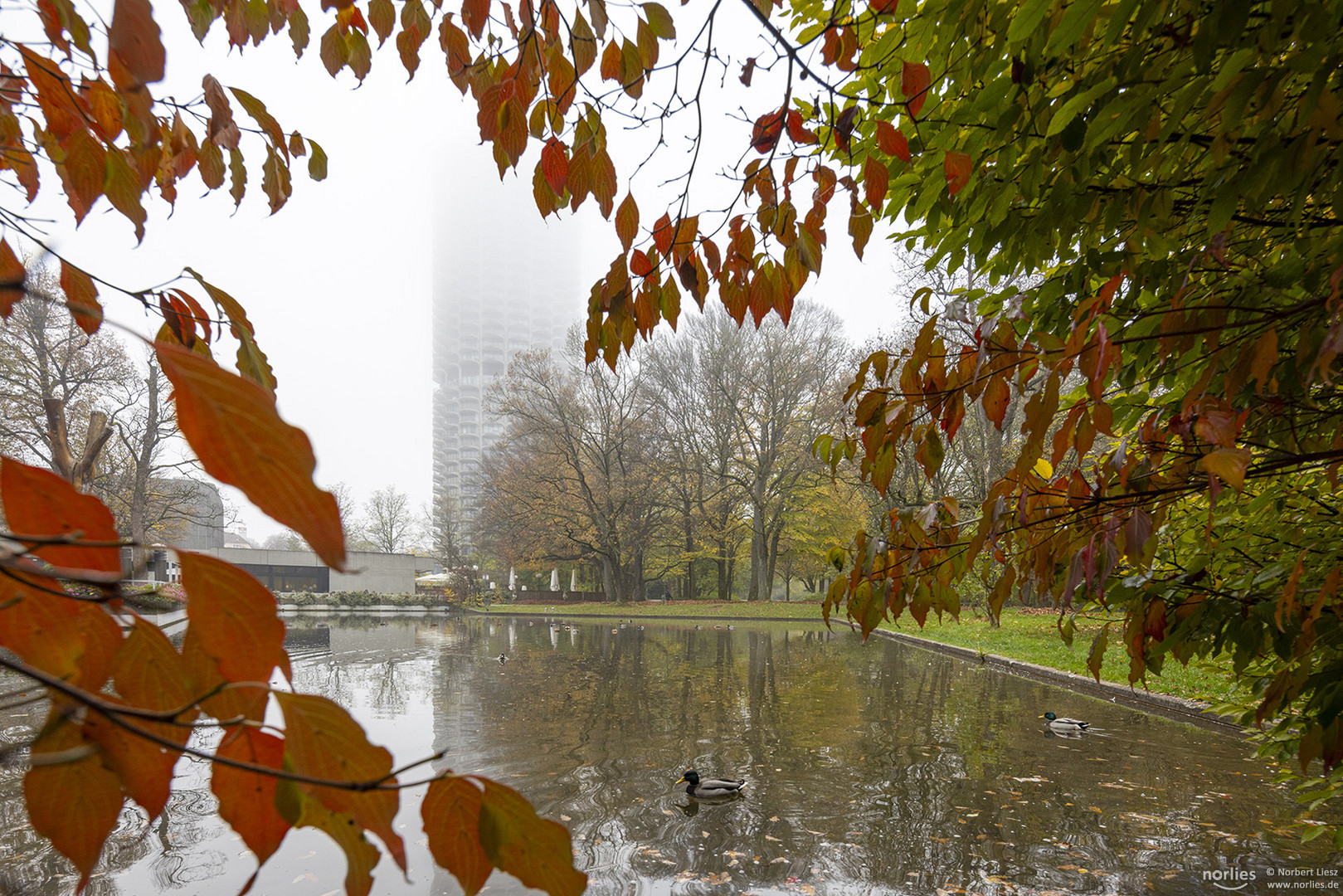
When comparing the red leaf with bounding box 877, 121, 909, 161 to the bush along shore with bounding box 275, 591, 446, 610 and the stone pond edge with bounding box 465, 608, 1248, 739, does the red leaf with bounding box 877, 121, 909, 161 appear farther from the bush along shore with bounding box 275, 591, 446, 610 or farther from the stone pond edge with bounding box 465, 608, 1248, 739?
the bush along shore with bounding box 275, 591, 446, 610

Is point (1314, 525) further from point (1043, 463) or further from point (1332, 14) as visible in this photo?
point (1332, 14)

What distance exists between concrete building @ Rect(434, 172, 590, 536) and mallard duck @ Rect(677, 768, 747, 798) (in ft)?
285

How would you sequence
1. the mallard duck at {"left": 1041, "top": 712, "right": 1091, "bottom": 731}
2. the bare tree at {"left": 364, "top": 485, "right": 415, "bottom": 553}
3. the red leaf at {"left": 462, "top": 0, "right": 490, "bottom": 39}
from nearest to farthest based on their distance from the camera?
1. the red leaf at {"left": 462, "top": 0, "right": 490, "bottom": 39}
2. the mallard duck at {"left": 1041, "top": 712, "right": 1091, "bottom": 731}
3. the bare tree at {"left": 364, "top": 485, "right": 415, "bottom": 553}

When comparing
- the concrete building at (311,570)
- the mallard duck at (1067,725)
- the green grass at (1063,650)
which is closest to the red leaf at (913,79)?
the green grass at (1063,650)

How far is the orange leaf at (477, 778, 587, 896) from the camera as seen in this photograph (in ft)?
1.79

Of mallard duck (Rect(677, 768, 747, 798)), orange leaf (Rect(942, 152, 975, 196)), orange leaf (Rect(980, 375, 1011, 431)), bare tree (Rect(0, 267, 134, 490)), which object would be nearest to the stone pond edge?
mallard duck (Rect(677, 768, 747, 798))

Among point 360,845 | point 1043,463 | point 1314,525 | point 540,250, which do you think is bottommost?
point 360,845

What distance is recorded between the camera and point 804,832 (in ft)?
14.1

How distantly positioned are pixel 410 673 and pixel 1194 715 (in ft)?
34.0

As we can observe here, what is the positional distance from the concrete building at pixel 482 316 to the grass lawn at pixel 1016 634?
6277cm

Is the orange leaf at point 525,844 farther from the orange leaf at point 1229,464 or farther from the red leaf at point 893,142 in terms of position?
the red leaf at point 893,142

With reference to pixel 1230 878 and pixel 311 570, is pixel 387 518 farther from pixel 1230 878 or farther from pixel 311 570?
pixel 1230 878

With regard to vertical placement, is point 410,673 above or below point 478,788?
below

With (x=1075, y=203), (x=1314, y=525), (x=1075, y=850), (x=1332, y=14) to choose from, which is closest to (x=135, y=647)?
(x=1332, y=14)
